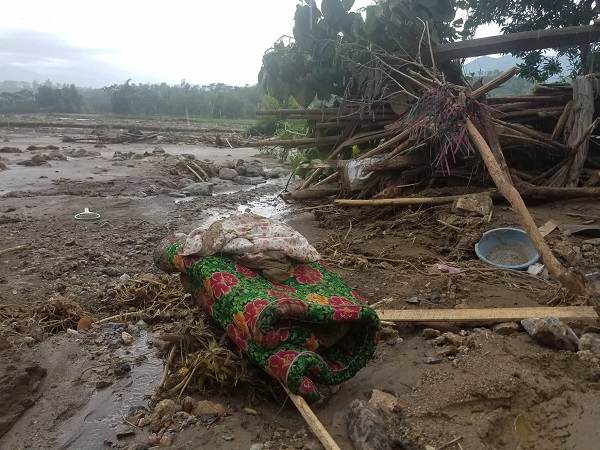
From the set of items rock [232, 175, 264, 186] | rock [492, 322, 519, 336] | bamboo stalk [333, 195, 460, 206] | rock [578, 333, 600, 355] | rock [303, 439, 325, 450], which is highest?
bamboo stalk [333, 195, 460, 206]

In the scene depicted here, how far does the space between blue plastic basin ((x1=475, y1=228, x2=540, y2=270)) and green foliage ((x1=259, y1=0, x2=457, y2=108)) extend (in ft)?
9.48

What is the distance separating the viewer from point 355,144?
7.39m

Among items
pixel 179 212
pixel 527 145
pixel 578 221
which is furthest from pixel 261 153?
pixel 578 221

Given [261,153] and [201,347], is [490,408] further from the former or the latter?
[261,153]

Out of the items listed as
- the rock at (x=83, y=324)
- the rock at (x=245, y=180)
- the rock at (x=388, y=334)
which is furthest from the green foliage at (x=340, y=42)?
the rock at (x=83, y=324)

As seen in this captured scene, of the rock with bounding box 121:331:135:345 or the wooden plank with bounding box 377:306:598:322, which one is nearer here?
the wooden plank with bounding box 377:306:598:322

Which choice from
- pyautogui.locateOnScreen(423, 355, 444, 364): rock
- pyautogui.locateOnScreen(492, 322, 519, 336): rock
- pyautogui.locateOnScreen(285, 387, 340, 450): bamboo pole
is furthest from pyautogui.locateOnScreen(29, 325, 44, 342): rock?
pyautogui.locateOnScreen(492, 322, 519, 336): rock

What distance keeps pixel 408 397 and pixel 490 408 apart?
15.1 inches

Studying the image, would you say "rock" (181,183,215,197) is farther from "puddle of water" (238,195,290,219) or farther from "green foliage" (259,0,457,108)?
"green foliage" (259,0,457,108)

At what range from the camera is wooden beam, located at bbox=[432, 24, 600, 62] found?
20.4ft

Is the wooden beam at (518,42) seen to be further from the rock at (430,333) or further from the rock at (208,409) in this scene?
the rock at (208,409)

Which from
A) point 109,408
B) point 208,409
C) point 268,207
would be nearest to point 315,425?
point 208,409

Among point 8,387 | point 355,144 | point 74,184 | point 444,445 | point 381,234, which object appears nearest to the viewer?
point 444,445

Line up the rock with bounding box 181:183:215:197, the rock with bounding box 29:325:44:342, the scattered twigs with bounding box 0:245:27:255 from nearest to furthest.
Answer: the rock with bounding box 29:325:44:342 < the scattered twigs with bounding box 0:245:27:255 < the rock with bounding box 181:183:215:197
